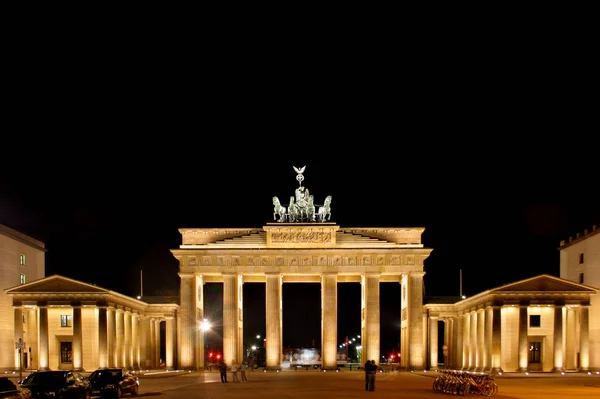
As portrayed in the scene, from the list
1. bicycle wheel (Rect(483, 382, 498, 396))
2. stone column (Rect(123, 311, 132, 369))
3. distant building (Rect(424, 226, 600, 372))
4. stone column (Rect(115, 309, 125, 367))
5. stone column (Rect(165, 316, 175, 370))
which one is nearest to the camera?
bicycle wheel (Rect(483, 382, 498, 396))

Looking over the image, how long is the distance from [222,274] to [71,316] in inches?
661

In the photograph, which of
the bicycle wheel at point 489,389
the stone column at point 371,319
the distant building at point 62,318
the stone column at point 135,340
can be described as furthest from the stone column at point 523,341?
the stone column at point 135,340

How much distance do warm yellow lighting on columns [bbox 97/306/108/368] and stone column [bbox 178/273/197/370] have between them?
1155 cm

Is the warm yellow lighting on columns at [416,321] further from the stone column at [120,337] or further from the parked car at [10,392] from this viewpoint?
the parked car at [10,392]

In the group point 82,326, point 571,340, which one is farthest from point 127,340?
point 571,340

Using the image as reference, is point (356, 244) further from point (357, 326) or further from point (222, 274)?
point (357, 326)

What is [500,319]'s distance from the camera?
74.6m

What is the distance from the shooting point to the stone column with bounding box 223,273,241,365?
3297 inches

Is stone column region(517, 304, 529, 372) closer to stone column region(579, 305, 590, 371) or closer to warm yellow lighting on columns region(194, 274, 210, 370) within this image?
stone column region(579, 305, 590, 371)

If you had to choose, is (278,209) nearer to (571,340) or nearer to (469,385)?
(571,340)

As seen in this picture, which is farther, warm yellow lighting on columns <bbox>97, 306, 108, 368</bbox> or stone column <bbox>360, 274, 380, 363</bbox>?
stone column <bbox>360, 274, 380, 363</bbox>

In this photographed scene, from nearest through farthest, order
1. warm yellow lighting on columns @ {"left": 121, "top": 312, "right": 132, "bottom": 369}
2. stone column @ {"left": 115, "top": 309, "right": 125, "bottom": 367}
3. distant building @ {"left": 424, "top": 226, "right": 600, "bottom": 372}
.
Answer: distant building @ {"left": 424, "top": 226, "right": 600, "bottom": 372}
stone column @ {"left": 115, "top": 309, "right": 125, "bottom": 367}
warm yellow lighting on columns @ {"left": 121, "top": 312, "right": 132, "bottom": 369}

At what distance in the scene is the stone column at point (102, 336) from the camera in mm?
74312

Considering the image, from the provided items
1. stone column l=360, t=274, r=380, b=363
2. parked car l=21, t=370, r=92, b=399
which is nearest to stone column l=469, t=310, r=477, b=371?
stone column l=360, t=274, r=380, b=363
